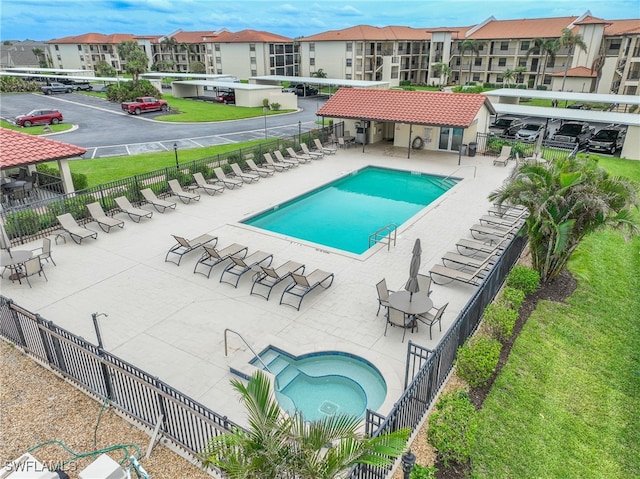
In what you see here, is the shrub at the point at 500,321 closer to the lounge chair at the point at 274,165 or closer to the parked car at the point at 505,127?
the lounge chair at the point at 274,165

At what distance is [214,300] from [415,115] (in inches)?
744

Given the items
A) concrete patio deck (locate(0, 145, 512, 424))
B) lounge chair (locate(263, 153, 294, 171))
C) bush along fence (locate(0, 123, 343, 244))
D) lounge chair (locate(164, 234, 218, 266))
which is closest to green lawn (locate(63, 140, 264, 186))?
bush along fence (locate(0, 123, 343, 244))

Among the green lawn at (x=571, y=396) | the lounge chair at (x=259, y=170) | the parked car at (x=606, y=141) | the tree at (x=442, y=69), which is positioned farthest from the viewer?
the tree at (x=442, y=69)

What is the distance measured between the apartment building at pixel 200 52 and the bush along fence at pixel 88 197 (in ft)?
192

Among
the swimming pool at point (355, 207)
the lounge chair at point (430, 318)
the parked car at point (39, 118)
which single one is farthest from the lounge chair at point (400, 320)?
the parked car at point (39, 118)

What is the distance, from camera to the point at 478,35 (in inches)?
2862

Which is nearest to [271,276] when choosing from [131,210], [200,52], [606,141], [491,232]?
[491,232]

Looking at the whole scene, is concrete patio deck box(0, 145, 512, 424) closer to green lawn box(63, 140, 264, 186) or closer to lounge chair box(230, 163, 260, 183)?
lounge chair box(230, 163, 260, 183)

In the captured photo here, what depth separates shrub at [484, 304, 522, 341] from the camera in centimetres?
935

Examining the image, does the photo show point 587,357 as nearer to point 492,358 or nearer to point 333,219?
point 492,358

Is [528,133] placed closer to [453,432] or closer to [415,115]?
[415,115]

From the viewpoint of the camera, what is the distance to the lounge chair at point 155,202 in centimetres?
1816

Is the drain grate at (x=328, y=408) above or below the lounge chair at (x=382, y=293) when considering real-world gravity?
below

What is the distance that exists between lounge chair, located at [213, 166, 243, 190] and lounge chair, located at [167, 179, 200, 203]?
6.83 feet
